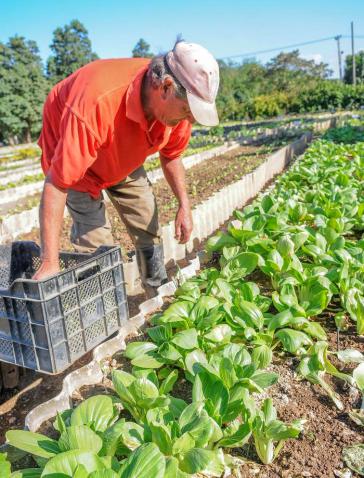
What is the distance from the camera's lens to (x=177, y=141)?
9.96 ft

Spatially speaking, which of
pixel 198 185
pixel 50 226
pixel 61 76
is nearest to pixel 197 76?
pixel 50 226

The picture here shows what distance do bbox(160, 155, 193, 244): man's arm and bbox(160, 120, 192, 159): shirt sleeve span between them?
0.20 feet

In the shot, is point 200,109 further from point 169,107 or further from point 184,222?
point 184,222

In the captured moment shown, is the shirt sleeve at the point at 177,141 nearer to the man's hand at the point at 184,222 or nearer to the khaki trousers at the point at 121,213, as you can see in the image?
the khaki trousers at the point at 121,213

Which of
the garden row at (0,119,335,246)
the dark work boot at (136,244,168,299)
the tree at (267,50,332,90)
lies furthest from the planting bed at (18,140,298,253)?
the tree at (267,50,332,90)

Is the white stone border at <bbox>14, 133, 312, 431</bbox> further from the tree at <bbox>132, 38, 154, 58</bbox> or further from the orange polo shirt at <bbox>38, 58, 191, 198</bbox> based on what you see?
the tree at <bbox>132, 38, 154, 58</bbox>

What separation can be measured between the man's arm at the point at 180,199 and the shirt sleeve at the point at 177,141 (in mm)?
61

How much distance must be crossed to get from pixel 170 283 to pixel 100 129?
1251 millimetres

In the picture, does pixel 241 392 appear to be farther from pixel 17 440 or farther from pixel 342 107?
pixel 342 107

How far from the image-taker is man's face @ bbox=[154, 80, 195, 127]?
6.99 ft

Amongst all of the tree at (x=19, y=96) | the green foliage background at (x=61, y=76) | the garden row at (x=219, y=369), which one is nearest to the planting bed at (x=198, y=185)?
the garden row at (x=219, y=369)

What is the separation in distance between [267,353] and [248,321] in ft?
0.99

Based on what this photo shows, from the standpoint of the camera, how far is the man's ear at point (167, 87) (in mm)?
2092

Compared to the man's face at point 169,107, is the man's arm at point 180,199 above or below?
below
